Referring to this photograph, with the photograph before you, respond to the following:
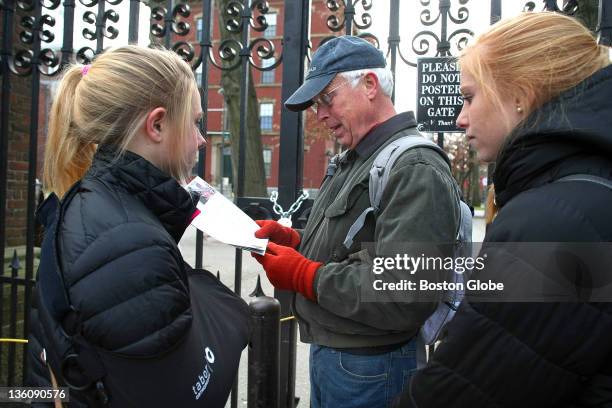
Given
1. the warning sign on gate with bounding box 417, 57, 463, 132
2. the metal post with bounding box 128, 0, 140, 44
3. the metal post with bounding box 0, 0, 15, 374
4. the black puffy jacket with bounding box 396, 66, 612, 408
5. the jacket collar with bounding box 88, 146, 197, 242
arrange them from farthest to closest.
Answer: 1. the metal post with bounding box 0, 0, 15, 374
2. the metal post with bounding box 128, 0, 140, 44
3. the warning sign on gate with bounding box 417, 57, 463, 132
4. the jacket collar with bounding box 88, 146, 197, 242
5. the black puffy jacket with bounding box 396, 66, 612, 408

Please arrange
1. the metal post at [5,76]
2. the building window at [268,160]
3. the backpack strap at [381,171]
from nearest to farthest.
A: the backpack strap at [381,171] < the metal post at [5,76] < the building window at [268,160]

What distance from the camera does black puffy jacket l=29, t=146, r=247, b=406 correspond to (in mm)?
1289

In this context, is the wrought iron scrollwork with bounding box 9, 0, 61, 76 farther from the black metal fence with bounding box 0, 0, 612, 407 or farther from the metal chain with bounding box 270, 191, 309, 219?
the metal chain with bounding box 270, 191, 309, 219

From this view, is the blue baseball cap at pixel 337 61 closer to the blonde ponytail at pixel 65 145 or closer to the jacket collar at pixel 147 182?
the jacket collar at pixel 147 182

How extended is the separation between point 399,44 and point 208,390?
216cm

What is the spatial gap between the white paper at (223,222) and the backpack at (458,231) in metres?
0.42

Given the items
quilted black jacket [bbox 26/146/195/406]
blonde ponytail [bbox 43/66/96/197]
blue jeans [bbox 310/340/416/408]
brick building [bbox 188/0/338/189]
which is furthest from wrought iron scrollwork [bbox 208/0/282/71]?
brick building [bbox 188/0/338/189]

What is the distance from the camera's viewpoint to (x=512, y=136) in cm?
131

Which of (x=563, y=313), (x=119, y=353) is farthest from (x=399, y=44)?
(x=119, y=353)

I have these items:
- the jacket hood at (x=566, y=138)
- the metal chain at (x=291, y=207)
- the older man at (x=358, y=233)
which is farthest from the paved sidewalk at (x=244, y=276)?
the jacket hood at (x=566, y=138)

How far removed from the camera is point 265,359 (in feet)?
8.41

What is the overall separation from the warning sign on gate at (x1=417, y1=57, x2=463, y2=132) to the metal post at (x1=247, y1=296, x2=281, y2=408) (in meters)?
1.29

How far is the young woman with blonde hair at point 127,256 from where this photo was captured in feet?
4.26

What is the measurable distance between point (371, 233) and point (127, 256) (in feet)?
3.09
